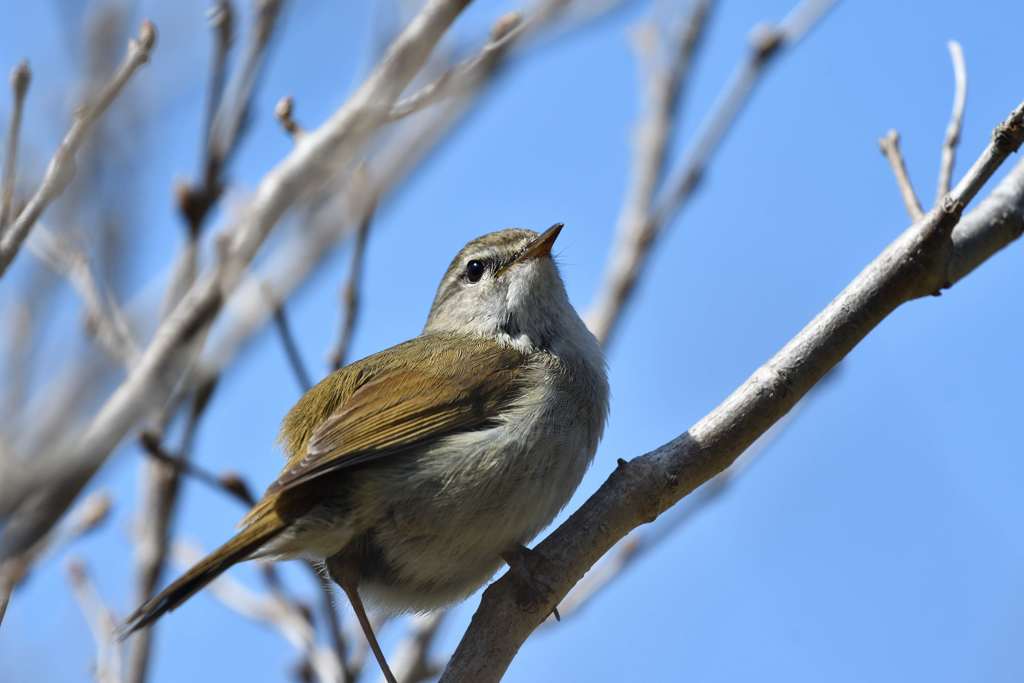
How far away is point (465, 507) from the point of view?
3.82m

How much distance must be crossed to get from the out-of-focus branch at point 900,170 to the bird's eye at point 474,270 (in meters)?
1.94

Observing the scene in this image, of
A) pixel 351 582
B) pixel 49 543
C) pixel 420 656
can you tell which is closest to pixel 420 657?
pixel 420 656

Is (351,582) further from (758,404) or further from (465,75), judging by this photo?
(465,75)

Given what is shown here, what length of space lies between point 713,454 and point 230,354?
1586mm

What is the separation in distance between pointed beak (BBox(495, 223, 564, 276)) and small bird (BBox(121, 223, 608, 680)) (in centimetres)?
57

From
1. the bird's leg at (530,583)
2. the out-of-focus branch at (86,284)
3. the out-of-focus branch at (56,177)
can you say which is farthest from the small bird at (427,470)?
the out-of-focus branch at (56,177)

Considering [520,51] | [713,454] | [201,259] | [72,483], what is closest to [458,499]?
[713,454]

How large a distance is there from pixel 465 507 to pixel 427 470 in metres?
0.19

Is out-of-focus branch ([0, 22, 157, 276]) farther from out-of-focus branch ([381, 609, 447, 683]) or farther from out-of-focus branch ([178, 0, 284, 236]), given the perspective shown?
out-of-focus branch ([381, 609, 447, 683])

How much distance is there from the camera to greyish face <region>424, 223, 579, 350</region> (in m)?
4.74

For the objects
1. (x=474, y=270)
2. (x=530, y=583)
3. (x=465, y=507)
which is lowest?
(x=530, y=583)

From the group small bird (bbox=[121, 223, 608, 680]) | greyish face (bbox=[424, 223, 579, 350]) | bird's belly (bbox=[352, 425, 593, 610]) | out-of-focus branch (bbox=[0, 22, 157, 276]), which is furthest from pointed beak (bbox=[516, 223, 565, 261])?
out-of-focus branch (bbox=[0, 22, 157, 276])

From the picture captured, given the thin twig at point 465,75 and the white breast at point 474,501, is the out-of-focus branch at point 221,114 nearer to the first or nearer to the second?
the thin twig at point 465,75

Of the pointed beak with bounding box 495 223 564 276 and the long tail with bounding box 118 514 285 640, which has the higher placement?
the pointed beak with bounding box 495 223 564 276
